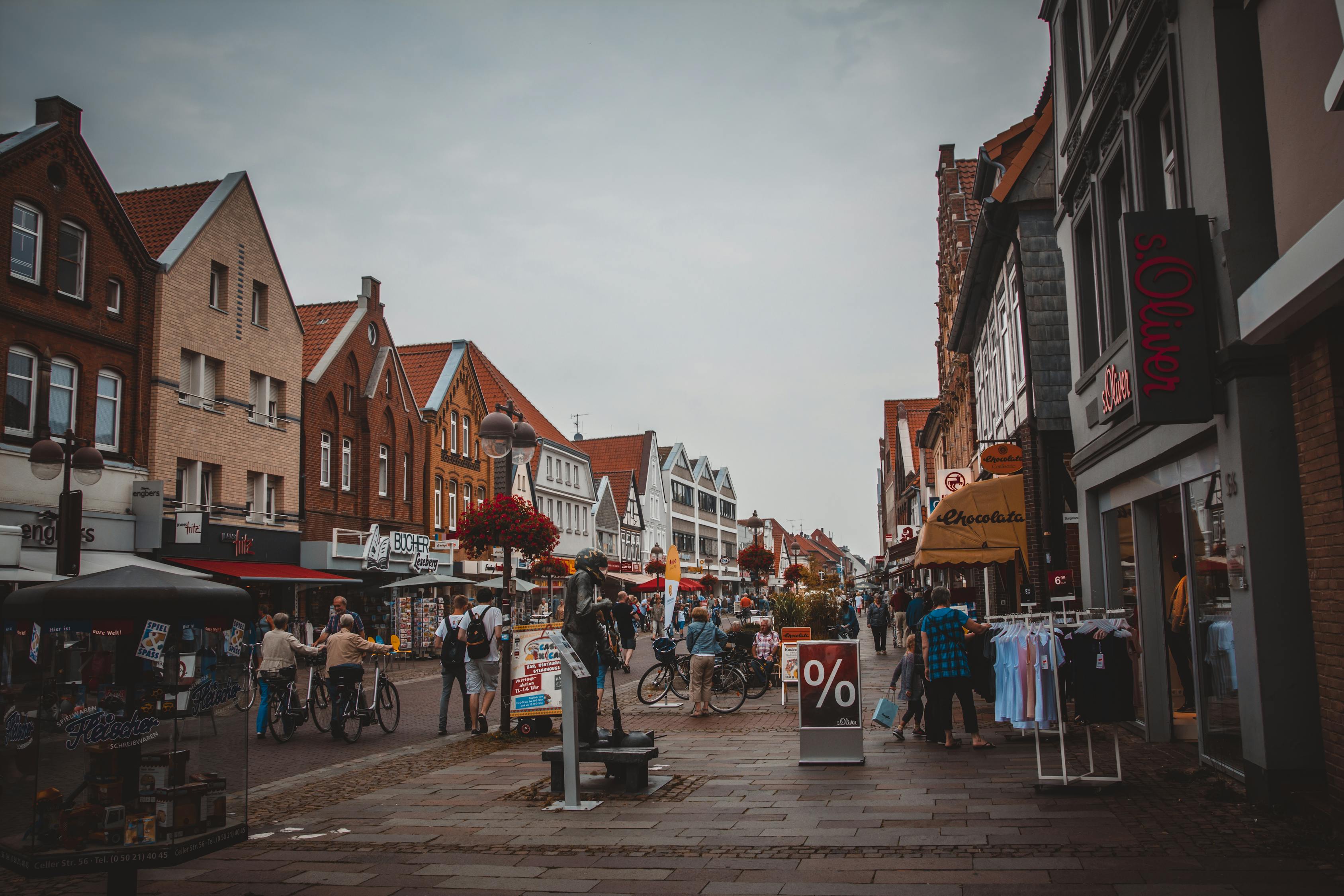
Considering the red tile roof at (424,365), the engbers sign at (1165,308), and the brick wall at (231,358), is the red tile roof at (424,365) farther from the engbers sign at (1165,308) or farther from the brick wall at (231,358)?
the engbers sign at (1165,308)

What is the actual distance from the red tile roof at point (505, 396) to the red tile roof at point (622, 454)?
1776 centimetres

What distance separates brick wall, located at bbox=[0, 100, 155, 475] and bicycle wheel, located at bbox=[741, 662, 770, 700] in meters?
14.9

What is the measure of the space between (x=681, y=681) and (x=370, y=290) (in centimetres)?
2341

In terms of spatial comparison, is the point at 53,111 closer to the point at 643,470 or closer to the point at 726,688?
the point at 726,688

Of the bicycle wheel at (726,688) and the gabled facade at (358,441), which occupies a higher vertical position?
the gabled facade at (358,441)

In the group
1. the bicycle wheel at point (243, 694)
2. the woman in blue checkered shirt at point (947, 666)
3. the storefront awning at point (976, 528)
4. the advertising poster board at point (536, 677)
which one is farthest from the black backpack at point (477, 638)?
the bicycle wheel at point (243, 694)

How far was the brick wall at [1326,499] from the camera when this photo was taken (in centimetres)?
632

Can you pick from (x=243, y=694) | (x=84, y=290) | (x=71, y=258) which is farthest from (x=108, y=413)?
(x=243, y=694)

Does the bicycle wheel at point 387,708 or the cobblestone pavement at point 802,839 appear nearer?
the cobblestone pavement at point 802,839

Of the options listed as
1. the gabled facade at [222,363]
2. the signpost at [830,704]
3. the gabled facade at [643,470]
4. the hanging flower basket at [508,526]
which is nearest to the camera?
the signpost at [830,704]

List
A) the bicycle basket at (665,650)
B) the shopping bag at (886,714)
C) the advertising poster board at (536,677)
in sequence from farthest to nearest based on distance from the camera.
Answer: the bicycle basket at (665,650) < the advertising poster board at (536,677) < the shopping bag at (886,714)

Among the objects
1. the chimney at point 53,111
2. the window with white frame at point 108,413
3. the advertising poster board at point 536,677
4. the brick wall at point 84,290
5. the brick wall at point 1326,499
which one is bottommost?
the advertising poster board at point 536,677

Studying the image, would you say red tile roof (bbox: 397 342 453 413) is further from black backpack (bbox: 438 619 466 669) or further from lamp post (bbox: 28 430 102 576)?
black backpack (bbox: 438 619 466 669)

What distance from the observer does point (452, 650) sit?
14070 mm
